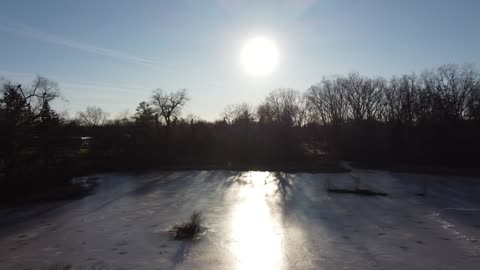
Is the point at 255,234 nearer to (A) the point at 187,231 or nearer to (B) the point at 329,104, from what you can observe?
(A) the point at 187,231

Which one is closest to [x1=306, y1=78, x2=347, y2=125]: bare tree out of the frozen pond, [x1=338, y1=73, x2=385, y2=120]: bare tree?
[x1=338, y1=73, x2=385, y2=120]: bare tree

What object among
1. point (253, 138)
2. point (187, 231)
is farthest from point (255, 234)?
point (253, 138)

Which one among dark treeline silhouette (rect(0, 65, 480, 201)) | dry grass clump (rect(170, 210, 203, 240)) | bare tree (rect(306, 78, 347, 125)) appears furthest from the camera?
bare tree (rect(306, 78, 347, 125))

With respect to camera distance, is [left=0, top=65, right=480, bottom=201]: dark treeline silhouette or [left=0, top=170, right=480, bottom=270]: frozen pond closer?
[left=0, top=170, right=480, bottom=270]: frozen pond

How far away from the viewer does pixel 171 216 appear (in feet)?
52.3

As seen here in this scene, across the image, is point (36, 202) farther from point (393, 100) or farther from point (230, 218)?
point (393, 100)

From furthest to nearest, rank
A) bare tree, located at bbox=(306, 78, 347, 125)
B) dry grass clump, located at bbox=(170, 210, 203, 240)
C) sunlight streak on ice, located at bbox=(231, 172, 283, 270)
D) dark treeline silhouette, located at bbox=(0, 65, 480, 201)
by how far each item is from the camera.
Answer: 1. bare tree, located at bbox=(306, 78, 347, 125)
2. dark treeline silhouette, located at bbox=(0, 65, 480, 201)
3. dry grass clump, located at bbox=(170, 210, 203, 240)
4. sunlight streak on ice, located at bbox=(231, 172, 283, 270)

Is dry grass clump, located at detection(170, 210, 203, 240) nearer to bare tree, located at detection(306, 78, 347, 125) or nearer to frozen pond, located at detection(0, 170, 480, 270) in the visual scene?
frozen pond, located at detection(0, 170, 480, 270)

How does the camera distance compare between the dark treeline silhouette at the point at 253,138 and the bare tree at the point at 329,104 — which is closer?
the dark treeline silhouette at the point at 253,138

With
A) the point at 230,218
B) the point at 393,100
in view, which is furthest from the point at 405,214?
the point at 393,100

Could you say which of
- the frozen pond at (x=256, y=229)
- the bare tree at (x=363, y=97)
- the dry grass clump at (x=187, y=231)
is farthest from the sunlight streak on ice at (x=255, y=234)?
the bare tree at (x=363, y=97)

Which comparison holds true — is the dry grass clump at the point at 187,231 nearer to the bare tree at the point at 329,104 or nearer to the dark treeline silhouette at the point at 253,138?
the dark treeline silhouette at the point at 253,138

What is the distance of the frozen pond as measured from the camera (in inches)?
409

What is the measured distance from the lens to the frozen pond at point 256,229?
10.4m
